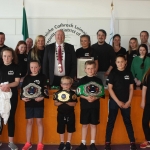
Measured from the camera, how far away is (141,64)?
13.8ft

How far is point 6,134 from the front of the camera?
377 cm

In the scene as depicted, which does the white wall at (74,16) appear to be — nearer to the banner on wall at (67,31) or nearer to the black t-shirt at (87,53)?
the banner on wall at (67,31)

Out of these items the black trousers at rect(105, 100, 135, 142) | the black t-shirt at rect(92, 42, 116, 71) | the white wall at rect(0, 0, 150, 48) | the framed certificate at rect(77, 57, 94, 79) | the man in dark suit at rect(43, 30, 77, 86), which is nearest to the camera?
the black trousers at rect(105, 100, 135, 142)

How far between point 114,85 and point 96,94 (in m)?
0.29

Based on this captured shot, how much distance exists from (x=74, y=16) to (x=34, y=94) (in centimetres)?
325

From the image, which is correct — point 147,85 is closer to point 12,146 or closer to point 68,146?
point 68,146

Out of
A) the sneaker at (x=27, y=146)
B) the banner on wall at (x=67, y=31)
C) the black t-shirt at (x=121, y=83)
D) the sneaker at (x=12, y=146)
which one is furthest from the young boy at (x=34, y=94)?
the banner on wall at (x=67, y=31)

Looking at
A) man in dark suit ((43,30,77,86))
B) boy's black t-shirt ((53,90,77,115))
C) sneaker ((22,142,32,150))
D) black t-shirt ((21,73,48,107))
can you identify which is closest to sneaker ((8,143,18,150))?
sneaker ((22,142,32,150))

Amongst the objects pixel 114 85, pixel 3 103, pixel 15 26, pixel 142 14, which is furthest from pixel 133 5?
pixel 3 103

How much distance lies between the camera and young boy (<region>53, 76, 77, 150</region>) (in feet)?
11.1

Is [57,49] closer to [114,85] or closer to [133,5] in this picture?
[114,85]

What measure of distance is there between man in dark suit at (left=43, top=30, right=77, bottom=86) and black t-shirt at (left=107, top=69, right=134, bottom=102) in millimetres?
709

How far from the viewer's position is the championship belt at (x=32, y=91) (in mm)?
3373

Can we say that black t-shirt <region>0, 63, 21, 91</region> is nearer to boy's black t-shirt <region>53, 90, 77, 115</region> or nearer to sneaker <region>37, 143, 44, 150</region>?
boy's black t-shirt <region>53, 90, 77, 115</region>
